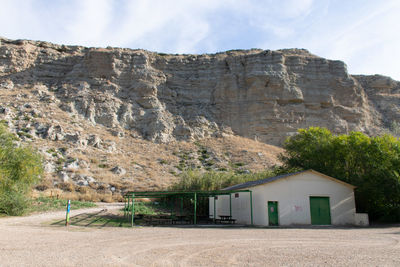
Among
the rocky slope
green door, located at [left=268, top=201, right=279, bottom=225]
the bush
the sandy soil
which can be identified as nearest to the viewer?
the sandy soil

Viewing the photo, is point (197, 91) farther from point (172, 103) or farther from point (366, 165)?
point (366, 165)

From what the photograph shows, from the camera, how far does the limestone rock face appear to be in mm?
47219

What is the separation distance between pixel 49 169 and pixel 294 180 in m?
24.4

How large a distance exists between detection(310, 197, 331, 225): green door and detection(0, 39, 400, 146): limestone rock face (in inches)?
1112

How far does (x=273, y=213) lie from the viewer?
19422mm

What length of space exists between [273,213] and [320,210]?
10.1 feet

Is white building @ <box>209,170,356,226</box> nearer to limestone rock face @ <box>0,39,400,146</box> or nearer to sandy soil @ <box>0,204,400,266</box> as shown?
sandy soil @ <box>0,204,400,266</box>

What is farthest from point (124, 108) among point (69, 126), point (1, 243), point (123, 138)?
point (1, 243)

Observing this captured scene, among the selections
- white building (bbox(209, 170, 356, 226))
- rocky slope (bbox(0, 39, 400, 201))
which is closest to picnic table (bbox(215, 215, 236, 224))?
white building (bbox(209, 170, 356, 226))

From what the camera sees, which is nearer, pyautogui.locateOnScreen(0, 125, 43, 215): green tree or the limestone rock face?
pyautogui.locateOnScreen(0, 125, 43, 215): green tree

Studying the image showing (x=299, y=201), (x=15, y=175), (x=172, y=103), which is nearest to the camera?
(x=299, y=201)

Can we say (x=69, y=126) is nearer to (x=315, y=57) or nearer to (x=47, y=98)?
(x=47, y=98)

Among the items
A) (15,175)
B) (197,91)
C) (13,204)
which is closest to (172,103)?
(197,91)

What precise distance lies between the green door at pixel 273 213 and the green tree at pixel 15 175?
15.1 meters
